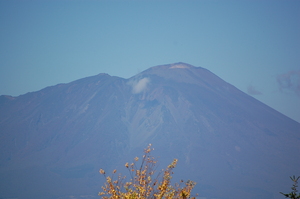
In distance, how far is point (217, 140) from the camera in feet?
592

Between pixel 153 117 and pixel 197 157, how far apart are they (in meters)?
32.9

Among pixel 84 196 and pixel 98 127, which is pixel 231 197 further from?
pixel 98 127

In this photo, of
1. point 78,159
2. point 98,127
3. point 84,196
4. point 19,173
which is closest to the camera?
point 84,196

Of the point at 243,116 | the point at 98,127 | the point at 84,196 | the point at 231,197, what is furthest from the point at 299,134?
the point at 84,196

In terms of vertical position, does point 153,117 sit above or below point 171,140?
above

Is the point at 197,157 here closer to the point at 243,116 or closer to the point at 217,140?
the point at 217,140

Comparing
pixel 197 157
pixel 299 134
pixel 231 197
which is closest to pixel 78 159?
pixel 197 157

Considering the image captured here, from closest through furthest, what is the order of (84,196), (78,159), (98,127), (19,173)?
(84,196) < (19,173) < (78,159) < (98,127)

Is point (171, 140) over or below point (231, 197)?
over

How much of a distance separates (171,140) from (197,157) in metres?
14.7

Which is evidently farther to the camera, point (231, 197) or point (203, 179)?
point (203, 179)

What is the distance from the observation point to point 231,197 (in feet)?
463

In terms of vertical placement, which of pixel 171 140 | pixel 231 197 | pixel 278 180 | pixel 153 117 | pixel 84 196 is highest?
pixel 153 117

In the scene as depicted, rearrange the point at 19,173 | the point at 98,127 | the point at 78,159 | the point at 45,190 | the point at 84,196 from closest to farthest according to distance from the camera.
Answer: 1. the point at 84,196
2. the point at 45,190
3. the point at 19,173
4. the point at 78,159
5. the point at 98,127
